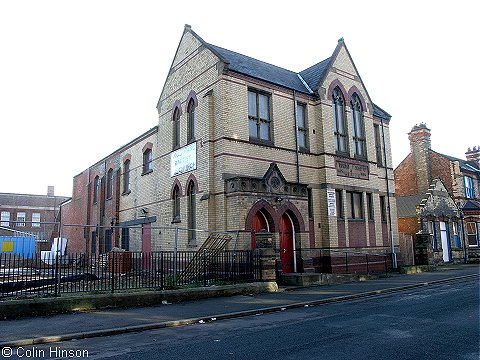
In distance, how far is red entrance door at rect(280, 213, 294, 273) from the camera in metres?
18.2

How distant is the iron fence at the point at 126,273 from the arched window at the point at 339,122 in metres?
9.64

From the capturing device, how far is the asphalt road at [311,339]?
6.50m

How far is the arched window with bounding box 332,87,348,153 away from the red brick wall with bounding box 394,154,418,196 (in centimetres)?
1716

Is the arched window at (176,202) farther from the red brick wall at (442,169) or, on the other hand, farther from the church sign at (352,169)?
the red brick wall at (442,169)

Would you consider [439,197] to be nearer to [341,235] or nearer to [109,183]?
[341,235]

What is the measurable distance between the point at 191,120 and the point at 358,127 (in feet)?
31.9

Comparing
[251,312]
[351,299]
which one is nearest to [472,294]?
[351,299]

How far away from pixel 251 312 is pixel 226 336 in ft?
9.00

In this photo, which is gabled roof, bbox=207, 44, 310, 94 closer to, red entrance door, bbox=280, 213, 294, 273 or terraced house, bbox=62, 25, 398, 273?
terraced house, bbox=62, 25, 398, 273

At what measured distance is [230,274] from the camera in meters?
15.1

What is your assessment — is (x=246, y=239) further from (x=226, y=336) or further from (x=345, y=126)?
(x=345, y=126)

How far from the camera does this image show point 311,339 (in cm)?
738

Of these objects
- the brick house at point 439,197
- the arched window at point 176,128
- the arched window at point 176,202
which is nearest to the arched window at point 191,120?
the arched window at point 176,128

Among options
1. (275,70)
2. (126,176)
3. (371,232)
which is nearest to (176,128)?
(275,70)
